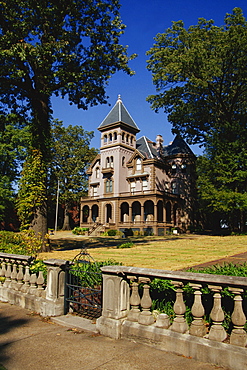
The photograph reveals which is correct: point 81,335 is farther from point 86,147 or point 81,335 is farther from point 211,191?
point 86,147

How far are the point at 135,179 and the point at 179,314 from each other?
39663mm

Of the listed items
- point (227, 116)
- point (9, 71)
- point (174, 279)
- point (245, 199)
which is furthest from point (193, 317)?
point (227, 116)

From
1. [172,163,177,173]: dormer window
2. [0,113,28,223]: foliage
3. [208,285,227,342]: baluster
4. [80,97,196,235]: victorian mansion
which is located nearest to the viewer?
[208,285,227,342]: baluster

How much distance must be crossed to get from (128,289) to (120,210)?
3925cm

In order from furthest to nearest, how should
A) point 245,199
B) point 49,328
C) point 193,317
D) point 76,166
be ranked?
point 76,166 < point 245,199 < point 49,328 < point 193,317

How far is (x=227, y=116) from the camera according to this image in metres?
32.4

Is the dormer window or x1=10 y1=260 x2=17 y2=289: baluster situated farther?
the dormer window

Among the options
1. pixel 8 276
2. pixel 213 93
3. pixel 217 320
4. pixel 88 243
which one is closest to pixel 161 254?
pixel 8 276

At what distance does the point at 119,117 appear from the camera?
44281 millimetres

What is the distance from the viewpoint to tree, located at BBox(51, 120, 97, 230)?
50938 mm

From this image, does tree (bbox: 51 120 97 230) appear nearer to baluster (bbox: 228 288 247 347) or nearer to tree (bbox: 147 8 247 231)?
tree (bbox: 147 8 247 231)

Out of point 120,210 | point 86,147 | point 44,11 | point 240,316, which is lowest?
point 240,316

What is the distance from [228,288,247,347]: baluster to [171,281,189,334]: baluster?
0.74 meters

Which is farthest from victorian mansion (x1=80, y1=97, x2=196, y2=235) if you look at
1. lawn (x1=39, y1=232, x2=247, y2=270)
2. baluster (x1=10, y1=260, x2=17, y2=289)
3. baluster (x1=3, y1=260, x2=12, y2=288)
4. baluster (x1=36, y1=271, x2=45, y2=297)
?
baluster (x1=36, y1=271, x2=45, y2=297)
